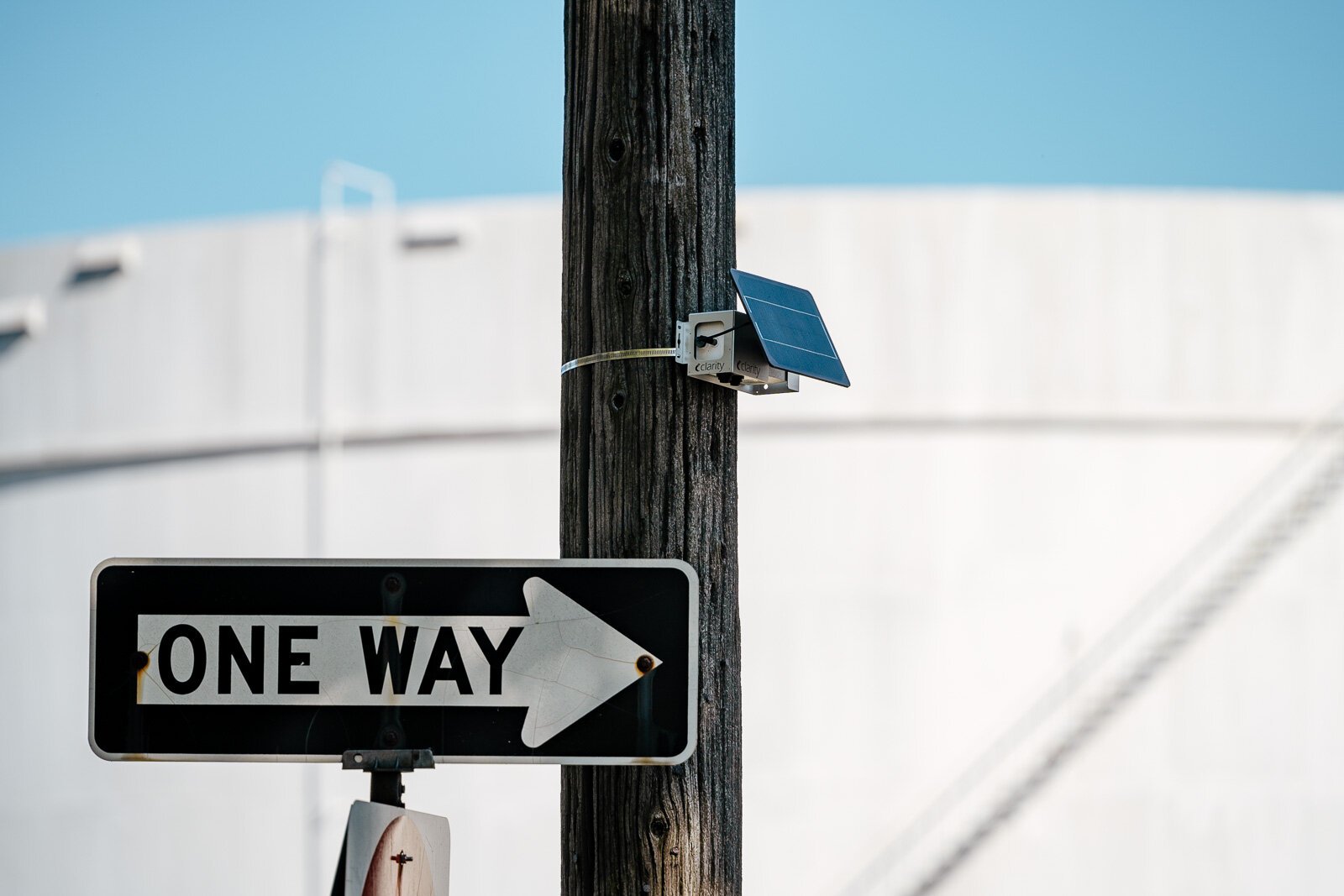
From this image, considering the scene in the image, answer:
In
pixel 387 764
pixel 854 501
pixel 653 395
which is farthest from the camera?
pixel 854 501

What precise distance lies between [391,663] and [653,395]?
0.55 m

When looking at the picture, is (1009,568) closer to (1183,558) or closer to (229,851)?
(1183,558)

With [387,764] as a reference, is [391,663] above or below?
above

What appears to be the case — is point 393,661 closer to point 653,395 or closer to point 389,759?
point 389,759

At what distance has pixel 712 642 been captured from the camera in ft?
6.85

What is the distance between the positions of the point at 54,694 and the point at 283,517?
2494mm

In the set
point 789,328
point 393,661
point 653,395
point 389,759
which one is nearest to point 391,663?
point 393,661

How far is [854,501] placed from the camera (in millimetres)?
10844

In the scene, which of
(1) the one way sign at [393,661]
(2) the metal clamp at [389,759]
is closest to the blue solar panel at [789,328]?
(1) the one way sign at [393,661]

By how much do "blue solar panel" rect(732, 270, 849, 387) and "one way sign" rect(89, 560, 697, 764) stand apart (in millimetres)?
442

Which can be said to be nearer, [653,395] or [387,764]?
[387,764]

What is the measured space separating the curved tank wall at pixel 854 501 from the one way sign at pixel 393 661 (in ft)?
28.6

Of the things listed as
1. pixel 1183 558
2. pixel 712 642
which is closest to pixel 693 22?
pixel 712 642

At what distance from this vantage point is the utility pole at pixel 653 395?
81.2 inches
